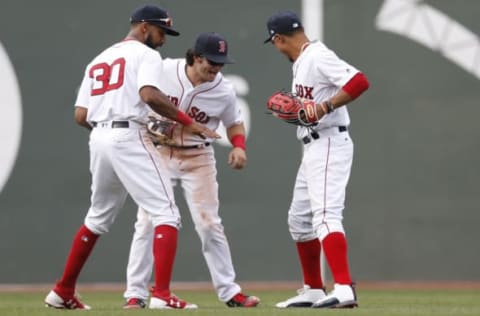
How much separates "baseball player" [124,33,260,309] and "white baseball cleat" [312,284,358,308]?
784mm

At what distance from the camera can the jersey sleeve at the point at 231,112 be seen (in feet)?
25.7

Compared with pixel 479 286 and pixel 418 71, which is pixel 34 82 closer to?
pixel 418 71

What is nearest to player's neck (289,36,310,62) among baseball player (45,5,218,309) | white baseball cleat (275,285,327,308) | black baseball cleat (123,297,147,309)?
baseball player (45,5,218,309)

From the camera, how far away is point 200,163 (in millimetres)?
7836

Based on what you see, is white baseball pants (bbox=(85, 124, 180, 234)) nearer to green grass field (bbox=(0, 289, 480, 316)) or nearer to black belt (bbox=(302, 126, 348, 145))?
green grass field (bbox=(0, 289, 480, 316))

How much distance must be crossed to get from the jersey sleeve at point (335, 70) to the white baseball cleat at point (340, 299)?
1.18 meters

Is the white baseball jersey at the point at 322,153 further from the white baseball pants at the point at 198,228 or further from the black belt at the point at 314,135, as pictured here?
the white baseball pants at the point at 198,228

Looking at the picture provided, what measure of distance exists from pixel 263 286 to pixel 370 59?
A: 89.2 inches

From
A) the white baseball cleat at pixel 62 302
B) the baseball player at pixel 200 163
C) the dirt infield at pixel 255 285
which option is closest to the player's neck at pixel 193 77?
the baseball player at pixel 200 163

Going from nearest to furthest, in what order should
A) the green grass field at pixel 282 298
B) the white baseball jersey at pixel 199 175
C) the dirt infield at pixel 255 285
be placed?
the green grass field at pixel 282 298
the white baseball jersey at pixel 199 175
the dirt infield at pixel 255 285

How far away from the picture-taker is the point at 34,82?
11.0m

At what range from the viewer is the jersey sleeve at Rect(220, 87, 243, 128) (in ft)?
25.7

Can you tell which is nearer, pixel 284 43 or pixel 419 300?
pixel 284 43

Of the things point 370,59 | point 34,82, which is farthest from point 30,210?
point 370,59
